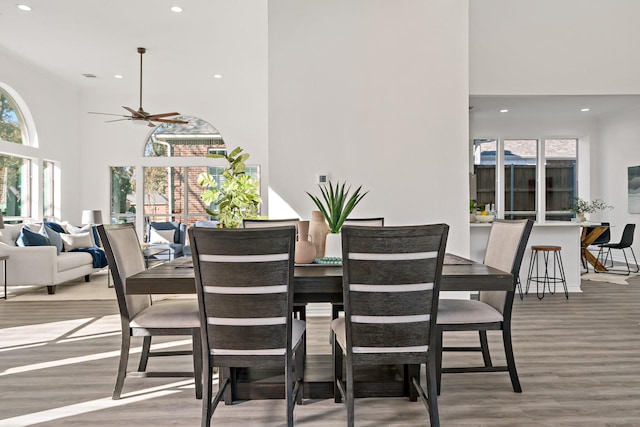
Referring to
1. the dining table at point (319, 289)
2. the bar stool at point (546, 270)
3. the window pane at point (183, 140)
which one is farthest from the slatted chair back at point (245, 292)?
the window pane at point (183, 140)

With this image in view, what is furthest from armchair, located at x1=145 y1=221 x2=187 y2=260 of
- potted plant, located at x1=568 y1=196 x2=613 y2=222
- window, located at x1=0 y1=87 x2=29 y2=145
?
potted plant, located at x1=568 y1=196 x2=613 y2=222

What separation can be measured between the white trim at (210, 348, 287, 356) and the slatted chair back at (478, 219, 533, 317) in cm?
118

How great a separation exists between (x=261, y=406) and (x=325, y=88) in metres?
3.19

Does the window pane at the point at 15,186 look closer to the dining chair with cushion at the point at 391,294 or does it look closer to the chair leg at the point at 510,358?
the dining chair with cushion at the point at 391,294

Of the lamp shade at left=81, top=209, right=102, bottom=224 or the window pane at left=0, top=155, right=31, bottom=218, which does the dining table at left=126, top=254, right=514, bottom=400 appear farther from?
the lamp shade at left=81, top=209, right=102, bottom=224

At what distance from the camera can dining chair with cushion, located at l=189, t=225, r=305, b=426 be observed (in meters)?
1.82

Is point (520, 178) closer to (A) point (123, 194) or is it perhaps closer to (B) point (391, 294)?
(A) point (123, 194)

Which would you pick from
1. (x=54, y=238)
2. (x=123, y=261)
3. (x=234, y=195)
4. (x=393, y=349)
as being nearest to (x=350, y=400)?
(x=393, y=349)

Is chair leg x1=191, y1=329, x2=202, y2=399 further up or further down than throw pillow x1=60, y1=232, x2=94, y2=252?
further down

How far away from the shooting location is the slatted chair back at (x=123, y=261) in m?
2.32

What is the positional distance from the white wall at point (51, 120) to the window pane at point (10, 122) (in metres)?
0.18

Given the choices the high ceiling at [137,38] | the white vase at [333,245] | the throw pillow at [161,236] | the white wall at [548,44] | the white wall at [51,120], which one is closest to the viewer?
the white vase at [333,245]

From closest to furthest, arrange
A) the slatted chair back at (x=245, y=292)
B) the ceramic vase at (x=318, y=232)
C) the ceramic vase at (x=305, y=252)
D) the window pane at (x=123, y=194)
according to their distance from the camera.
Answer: the slatted chair back at (x=245, y=292) < the ceramic vase at (x=305, y=252) < the ceramic vase at (x=318, y=232) < the window pane at (x=123, y=194)

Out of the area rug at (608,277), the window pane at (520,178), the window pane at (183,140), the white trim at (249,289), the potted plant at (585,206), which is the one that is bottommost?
the area rug at (608,277)
